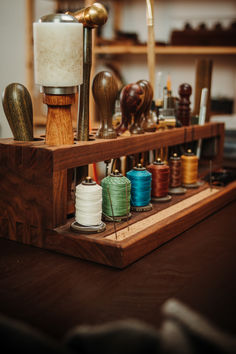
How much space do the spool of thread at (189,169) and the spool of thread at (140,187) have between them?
0.29 m

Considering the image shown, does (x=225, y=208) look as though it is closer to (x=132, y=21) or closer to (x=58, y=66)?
(x=58, y=66)

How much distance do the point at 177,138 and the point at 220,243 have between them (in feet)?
1.47

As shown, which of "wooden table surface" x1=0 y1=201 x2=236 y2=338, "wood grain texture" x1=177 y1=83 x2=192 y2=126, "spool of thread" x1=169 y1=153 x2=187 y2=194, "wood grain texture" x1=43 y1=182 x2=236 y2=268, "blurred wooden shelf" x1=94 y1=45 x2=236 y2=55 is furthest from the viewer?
"blurred wooden shelf" x1=94 y1=45 x2=236 y2=55

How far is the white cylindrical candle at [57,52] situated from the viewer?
0.89m

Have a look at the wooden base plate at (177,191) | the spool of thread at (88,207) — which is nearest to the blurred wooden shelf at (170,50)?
the wooden base plate at (177,191)

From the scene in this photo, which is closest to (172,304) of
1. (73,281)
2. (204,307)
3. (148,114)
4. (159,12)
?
(204,307)

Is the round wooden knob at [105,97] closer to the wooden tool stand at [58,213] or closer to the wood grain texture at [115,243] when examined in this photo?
the wooden tool stand at [58,213]

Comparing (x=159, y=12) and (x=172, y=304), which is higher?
(x=159, y=12)

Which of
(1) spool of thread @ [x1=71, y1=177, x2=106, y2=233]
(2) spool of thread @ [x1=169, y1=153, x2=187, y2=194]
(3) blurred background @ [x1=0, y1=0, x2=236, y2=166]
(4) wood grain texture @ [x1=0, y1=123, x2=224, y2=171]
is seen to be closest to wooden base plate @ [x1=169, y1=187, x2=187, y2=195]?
(2) spool of thread @ [x1=169, y1=153, x2=187, y2=194]

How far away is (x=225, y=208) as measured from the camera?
1350 millimetres

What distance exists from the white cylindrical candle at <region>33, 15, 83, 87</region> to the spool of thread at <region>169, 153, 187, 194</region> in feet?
1.50

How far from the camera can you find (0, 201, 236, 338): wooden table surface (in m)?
0.68

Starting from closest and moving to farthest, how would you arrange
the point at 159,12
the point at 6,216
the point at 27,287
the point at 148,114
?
the point at 27,287 → the point at 6,216 → the point at 148,114 → the point at 159,12

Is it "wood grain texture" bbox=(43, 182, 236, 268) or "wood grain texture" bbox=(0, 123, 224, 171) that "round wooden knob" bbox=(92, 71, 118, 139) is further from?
"wood grain texture" bbox=(43, 182, 236, 268)
